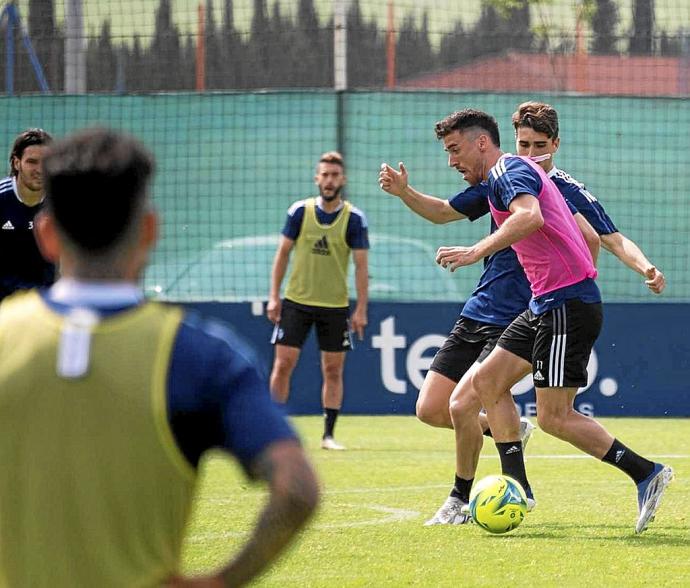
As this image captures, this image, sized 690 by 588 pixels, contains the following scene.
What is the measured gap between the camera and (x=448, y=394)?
26.3ft

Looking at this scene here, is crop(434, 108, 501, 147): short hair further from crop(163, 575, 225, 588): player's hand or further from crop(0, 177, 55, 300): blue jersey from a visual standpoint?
crop(163, 575, 225, 588): player's hand

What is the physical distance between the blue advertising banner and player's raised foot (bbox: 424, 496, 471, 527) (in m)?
6.56

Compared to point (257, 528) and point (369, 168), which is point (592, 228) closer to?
point (257, 528)

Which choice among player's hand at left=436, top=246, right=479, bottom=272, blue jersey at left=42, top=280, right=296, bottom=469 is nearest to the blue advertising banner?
player's hand at left=436, top=246, right=479, bottom=272

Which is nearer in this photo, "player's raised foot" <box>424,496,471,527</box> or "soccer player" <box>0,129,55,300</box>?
"player's raised foot" <box>424,496,471,527</box>

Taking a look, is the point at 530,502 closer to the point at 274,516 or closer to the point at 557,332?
the point at 557,332

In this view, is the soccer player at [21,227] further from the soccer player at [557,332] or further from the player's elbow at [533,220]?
the player's elbow at [533,220]

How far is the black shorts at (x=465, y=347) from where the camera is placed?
26.5 feet

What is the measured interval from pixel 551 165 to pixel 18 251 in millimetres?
2973

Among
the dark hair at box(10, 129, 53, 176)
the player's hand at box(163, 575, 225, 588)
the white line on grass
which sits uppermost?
the dark hair at box(10, 129, 53, 176)

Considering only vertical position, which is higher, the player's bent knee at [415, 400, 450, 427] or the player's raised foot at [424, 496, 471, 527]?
the player's bent knee at [415, 400, 450, 427]

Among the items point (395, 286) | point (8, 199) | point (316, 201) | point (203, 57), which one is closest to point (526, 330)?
point (8, 199)

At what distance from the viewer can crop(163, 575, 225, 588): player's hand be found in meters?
2.30

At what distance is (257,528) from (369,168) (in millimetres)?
12669
